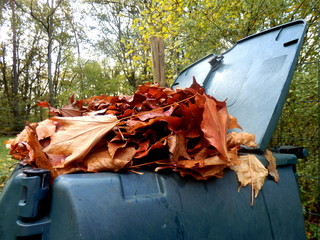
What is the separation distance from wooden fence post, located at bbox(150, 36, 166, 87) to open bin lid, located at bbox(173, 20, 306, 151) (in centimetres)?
80

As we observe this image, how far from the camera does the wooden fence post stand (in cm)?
254

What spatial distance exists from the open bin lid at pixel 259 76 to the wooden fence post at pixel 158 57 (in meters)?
0.80

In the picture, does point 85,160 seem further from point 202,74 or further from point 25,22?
point 25,22

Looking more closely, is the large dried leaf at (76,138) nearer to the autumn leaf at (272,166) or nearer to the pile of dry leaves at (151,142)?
the pile of dry leaves at (151,142)

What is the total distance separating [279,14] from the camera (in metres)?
3.13

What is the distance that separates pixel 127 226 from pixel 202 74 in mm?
1584

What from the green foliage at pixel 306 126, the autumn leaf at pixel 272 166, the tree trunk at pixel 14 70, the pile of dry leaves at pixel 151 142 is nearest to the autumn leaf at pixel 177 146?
the pile of dry leaves at pixel 151 142

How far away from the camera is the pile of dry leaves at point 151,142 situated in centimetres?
77

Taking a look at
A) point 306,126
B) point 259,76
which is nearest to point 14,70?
point 306,126

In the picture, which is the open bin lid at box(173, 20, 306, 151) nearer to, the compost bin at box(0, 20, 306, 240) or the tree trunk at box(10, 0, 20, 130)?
the compost bin at box(0, 20, 306, 240)

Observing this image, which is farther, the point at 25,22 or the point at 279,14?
the point at 25,22

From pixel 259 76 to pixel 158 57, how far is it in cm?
144

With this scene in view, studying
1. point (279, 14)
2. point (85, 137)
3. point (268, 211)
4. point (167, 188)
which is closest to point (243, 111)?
point (268, 211)

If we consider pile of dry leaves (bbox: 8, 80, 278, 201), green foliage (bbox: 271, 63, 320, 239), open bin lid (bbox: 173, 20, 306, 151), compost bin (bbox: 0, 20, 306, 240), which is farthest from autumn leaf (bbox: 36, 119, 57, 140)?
green foliage (bbox: 271, 63, 320, 239)
